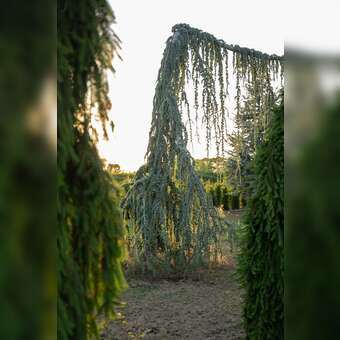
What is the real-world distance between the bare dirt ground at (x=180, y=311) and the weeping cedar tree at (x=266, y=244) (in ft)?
2.10

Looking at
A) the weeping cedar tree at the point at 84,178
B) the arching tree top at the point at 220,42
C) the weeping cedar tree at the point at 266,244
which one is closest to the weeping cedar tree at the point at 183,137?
the arching tree top at the point at 220,42

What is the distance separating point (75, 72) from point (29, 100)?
84 cm

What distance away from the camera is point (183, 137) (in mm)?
7047

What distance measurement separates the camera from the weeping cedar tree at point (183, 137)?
6.80 meters

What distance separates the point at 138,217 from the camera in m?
7.25

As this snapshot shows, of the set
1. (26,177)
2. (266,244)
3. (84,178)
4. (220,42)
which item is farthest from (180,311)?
(26,177)

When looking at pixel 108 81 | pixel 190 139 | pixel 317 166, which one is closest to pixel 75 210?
pixel 108 81

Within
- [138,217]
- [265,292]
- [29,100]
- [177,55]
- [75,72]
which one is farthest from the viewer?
[138,217]

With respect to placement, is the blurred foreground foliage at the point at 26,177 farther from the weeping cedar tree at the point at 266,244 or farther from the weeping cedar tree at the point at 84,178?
the weeping cedar tree at the point at 266,244

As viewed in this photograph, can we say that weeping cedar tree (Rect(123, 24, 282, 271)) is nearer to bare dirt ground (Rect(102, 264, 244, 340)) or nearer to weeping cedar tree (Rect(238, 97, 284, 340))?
bare dirt ground (Rect(102, 264, 244, 340))

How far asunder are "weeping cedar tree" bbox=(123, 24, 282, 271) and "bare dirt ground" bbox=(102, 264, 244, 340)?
519 mm

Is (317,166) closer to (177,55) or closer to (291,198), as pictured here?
(291,198)

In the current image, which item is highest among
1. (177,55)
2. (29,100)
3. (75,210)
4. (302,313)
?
(177,55)

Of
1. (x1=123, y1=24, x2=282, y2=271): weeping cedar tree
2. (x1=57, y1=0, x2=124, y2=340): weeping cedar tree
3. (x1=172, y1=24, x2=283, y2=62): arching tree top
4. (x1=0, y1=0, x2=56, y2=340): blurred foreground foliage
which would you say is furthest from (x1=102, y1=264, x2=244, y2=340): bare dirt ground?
(x1=172, y1=24, x2=283, y2=62): arching tree top
